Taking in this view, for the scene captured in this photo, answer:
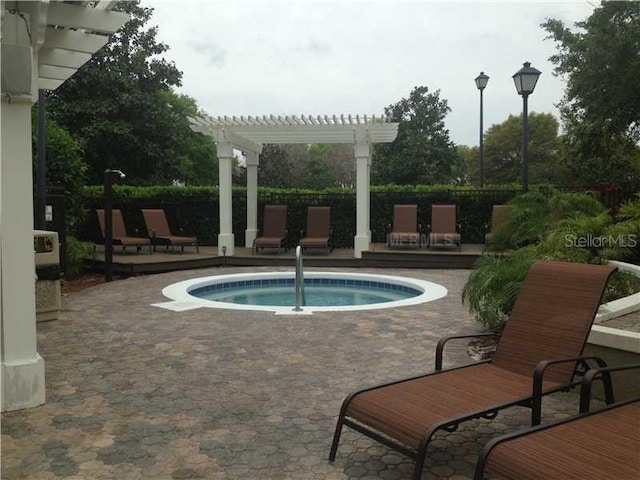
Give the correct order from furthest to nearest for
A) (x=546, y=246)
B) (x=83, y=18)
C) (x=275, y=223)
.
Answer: (x=275, y=223)
(x=546, y=246)
(x=83, y=18)

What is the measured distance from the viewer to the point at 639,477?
2.22 metres

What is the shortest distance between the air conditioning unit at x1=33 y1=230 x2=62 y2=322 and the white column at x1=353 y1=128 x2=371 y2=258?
7.75 meters

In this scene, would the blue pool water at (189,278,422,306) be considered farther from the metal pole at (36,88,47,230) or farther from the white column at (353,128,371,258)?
the metal pole at (36,88,47,230)

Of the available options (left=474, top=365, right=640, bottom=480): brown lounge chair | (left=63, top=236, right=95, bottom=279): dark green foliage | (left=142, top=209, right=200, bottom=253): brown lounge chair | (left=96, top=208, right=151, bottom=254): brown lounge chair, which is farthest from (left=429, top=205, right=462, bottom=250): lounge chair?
(left=474, top=365, right=640, bottom=480): brown lounge chair

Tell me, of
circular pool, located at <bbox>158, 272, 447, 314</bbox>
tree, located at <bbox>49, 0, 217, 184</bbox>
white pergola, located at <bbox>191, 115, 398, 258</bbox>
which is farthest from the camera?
tree, located at <bbox>49, 0, 217, 184</bbox>

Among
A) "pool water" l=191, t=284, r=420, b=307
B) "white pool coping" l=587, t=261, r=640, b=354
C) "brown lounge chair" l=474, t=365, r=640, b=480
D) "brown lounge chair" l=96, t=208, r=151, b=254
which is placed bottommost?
"pool water" l=191, t=284, r=420, b=307

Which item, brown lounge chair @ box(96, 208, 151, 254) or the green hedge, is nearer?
brown lounge chair @ box(96, 208, 151, 254)

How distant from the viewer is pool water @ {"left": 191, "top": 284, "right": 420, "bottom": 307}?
33.4 ft

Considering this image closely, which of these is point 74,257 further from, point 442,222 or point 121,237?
point 442,222

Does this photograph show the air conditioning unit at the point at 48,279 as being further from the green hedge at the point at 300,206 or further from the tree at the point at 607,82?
the tree at the point at 607,82

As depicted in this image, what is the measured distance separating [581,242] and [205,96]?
4113cm

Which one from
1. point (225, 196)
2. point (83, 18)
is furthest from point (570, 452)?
point (225, 196)

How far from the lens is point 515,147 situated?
39.0m

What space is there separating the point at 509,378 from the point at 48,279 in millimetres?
5784
